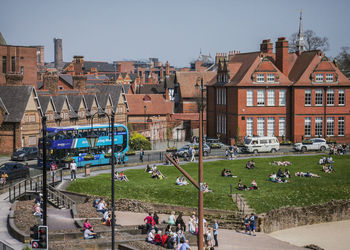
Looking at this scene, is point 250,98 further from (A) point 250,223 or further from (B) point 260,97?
(A) point 250,223

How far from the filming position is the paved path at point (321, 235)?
115 feet

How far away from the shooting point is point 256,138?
2405 inches

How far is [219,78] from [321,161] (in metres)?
23.7

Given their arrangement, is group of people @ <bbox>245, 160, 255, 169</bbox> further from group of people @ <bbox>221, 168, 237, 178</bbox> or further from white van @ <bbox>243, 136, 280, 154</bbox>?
white van @ <bbox>243, 136, 280, 154</bbox>

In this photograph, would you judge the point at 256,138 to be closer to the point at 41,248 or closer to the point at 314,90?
the point at 314,90

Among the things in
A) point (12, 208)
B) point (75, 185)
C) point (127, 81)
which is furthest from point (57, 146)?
point (127, 81)

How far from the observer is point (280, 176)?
47969 millimetres

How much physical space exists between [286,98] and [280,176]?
23.4 m

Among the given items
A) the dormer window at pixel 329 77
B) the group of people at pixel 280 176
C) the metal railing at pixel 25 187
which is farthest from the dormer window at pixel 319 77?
the metal railing at pixel 25 187

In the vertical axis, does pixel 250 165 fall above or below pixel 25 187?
above

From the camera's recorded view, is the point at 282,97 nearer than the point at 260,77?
No

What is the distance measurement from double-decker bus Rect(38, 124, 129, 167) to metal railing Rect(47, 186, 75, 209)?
27.9 feet


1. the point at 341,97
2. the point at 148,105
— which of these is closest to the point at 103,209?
the point at 341,97

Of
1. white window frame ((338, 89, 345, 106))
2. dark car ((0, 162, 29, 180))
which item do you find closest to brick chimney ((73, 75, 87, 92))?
white window frame ((338, 89, 345, 106))
